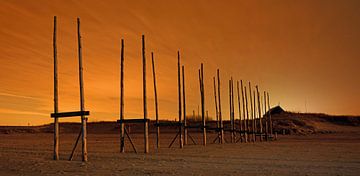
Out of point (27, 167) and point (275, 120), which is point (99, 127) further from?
point (27, 167)

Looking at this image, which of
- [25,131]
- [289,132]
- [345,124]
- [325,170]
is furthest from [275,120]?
[325,170]

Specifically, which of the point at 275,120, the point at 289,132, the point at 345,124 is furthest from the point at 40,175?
the point at 345,124

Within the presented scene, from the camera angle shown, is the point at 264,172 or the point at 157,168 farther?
the point at 157,168

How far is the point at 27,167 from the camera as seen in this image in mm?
11578

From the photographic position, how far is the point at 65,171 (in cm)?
1075

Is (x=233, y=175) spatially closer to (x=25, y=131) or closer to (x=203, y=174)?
(x=203, y=174)

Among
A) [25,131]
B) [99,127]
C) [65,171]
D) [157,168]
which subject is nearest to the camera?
[65,171]

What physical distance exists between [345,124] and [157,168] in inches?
2395

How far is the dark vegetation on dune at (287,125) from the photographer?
51.0 m

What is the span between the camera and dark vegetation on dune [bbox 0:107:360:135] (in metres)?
51.0

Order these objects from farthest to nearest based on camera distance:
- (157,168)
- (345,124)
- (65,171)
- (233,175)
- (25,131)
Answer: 1. (345,124)
2. (25,131)
3. (157,168)
4. (65,171)
5. (233,175)

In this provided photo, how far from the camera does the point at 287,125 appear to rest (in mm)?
53531

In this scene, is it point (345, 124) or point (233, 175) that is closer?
point (233, 175)

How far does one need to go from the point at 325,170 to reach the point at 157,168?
4487 mm
